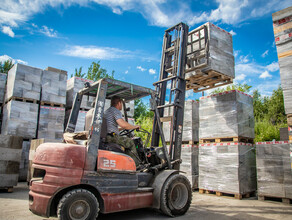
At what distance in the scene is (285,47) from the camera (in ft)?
13.5

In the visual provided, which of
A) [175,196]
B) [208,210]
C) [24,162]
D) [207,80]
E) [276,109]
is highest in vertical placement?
[276,109]

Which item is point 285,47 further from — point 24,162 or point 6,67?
point 6,67

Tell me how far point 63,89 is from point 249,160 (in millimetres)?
6110

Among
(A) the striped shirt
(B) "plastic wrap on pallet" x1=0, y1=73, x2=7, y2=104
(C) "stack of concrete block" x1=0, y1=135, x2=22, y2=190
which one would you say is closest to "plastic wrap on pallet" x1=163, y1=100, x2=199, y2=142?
(A) the striped shirt

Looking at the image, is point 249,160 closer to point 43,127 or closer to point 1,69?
point 43,127

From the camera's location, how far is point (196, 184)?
6.46 meters

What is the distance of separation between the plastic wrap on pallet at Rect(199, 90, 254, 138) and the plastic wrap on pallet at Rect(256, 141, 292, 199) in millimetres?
599

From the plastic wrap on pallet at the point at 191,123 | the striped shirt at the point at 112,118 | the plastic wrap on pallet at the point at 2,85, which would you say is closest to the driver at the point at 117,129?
the striped shirt at the point at 112,118

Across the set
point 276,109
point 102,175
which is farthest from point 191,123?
point 276,109

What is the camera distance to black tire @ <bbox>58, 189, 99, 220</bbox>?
9.03ft

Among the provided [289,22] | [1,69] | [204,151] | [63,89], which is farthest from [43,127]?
[1,69]

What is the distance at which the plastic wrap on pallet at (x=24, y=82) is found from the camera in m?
7.26

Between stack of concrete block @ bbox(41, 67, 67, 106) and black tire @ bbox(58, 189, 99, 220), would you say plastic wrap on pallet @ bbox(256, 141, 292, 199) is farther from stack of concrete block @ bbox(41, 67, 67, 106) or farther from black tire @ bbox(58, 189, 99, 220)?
stack of concrete block @ bbox(41, 67, 67, 106)

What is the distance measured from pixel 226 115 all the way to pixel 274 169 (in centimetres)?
154
